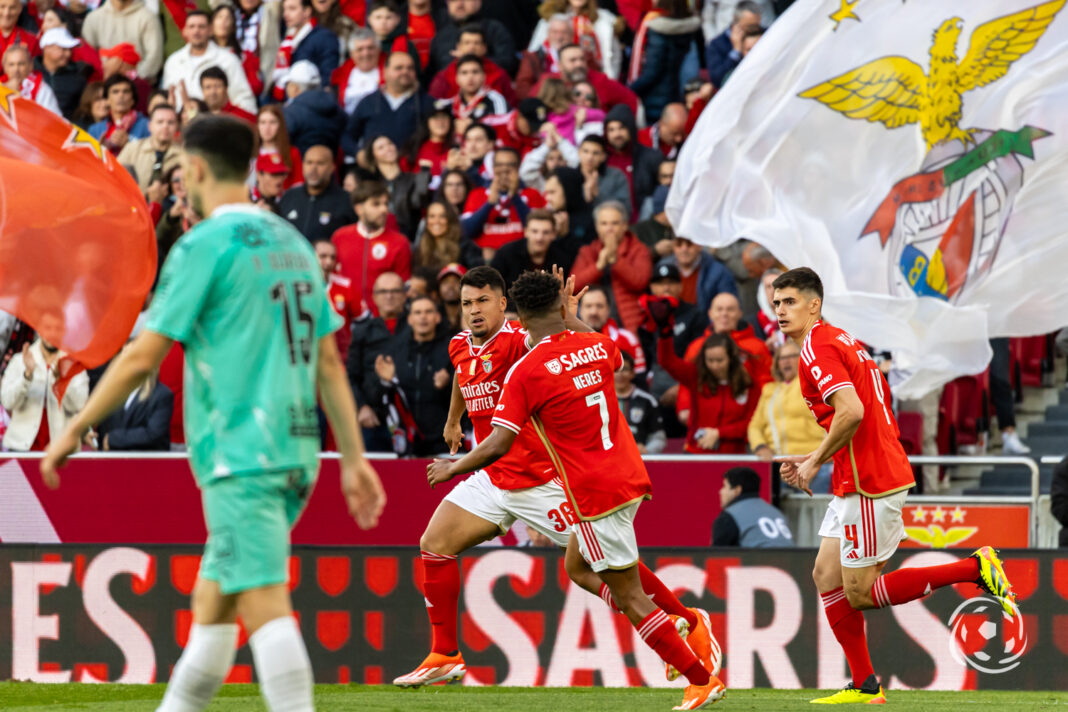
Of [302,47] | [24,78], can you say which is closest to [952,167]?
[302,47]

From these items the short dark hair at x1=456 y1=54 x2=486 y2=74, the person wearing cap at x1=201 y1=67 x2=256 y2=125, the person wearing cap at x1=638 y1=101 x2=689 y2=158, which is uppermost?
the short dark hair at x1=456 y1=54 x2=486 y2=74

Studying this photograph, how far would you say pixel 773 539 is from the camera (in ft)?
35.0

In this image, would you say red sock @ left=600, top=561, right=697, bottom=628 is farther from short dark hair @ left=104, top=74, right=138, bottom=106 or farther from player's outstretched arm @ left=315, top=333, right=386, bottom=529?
short dark hair @ left=104, top=74, right=138, bottom=106

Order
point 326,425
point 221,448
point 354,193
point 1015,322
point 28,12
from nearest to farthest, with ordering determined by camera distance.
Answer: point 221,448 → point 1015,322 → point 326,425 → point 354,193 → point 28,12

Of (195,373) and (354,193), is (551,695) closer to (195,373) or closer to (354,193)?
(195,373)

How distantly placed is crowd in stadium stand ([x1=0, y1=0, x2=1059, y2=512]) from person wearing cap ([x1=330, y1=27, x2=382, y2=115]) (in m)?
0.02

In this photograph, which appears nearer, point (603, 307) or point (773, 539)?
point (773, 539)

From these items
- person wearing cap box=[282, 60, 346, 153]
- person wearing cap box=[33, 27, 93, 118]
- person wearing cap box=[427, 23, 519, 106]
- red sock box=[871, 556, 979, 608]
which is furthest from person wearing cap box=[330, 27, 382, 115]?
red sock box=[871, 556, 979, 608]

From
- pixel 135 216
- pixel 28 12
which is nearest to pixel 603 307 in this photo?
pixel 135 216

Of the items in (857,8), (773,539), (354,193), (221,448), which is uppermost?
(857,8)

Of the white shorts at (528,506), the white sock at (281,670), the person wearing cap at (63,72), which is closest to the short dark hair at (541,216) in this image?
the white shorts at (528,506)

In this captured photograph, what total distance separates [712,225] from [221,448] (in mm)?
7713

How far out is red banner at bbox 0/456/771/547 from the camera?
38.3 ft

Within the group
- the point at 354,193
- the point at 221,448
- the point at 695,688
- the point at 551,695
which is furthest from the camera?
the point at 354,193
